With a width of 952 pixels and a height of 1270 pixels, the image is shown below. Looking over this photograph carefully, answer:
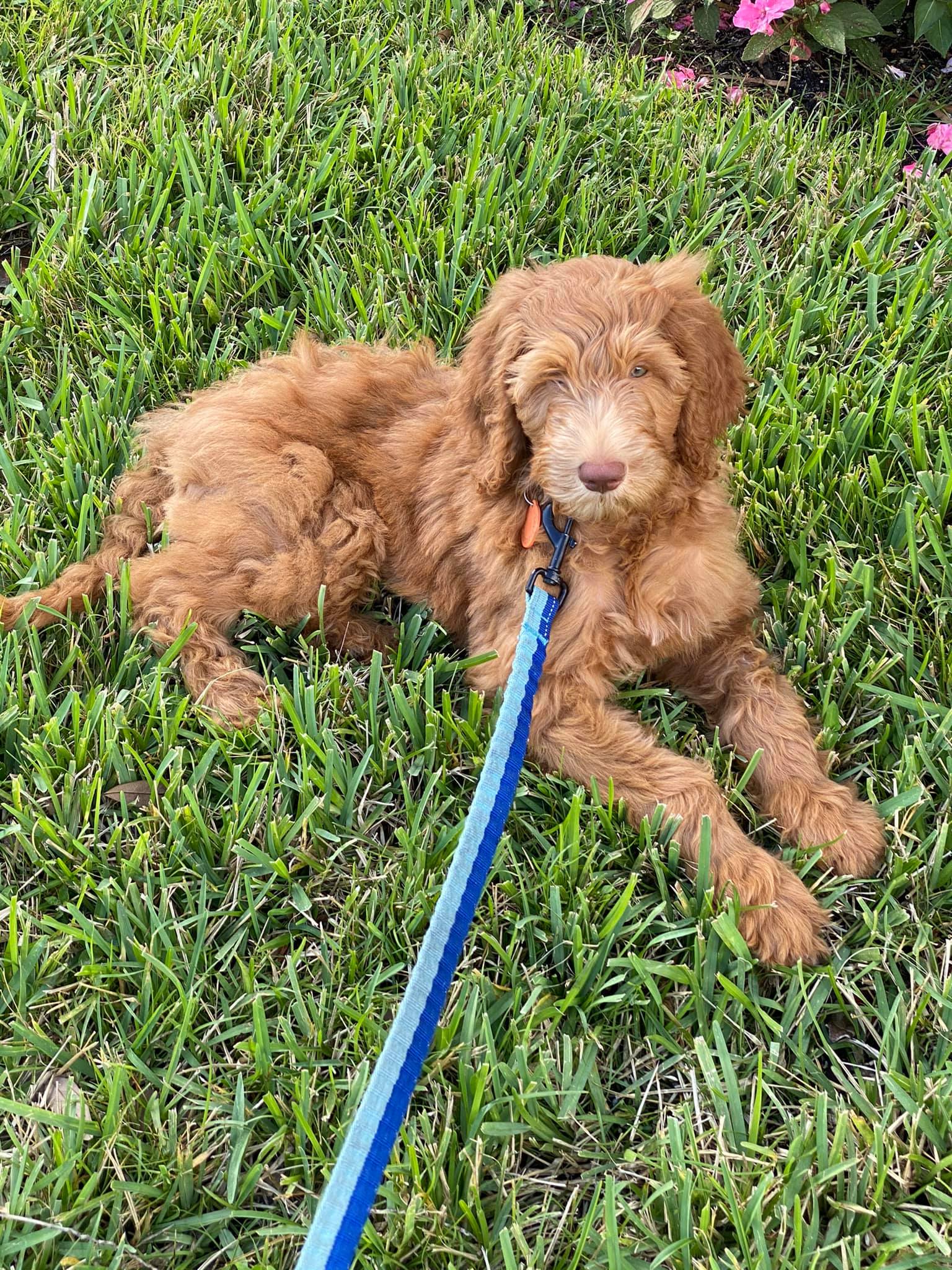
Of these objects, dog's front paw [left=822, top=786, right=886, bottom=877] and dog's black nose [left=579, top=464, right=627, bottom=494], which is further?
dog's front paw [left=822, top=786, right=886, bottom=877]

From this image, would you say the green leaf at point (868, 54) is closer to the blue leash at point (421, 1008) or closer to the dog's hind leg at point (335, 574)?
the dog's hind leg at point (335, 574)

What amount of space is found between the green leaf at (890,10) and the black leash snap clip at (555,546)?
11.9 feet

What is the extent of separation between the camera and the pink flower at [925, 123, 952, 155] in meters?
4.94

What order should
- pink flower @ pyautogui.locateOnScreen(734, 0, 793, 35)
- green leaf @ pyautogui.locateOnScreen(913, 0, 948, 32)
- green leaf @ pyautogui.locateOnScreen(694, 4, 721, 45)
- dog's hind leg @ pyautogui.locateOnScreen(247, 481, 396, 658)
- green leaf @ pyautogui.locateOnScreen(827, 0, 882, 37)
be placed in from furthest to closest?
green leaf @ pyautogui.locateOnScreen(694, 4, 721, 45) < green leaf @ pyautogui.locateOnScreen(827, 0, 882, 37) < pink flower @ pyautogui.locateOnScreen(734, 0, 793, 35) < green leaf @ pyautogui.locateOnScreen(913, 0, 948, 32) < dog's hind leg @ pyautogui.locateOnScreen(247, 481, 396, 658)

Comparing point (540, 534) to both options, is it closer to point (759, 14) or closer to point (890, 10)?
point (759, 14)

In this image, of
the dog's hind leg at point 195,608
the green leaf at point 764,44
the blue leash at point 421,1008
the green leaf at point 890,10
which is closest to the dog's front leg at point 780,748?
the blue leash at point 421,1008

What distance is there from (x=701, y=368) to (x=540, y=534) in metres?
0.62

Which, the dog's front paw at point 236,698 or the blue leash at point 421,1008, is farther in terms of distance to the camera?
the dog's front paw at point 236,698

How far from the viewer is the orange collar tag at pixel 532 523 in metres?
3.06

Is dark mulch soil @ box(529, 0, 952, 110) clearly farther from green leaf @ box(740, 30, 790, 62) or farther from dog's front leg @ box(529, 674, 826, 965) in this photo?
dog's front leg @ box(529, 674, 826, 965)

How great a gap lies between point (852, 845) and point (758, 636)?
2.72ft

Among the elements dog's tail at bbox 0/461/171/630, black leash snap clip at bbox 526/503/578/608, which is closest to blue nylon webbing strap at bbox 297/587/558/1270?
black leash snap clip at bbox 526/503/578/608

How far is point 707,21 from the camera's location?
546 cm

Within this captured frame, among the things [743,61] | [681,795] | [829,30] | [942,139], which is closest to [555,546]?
[681,795]
